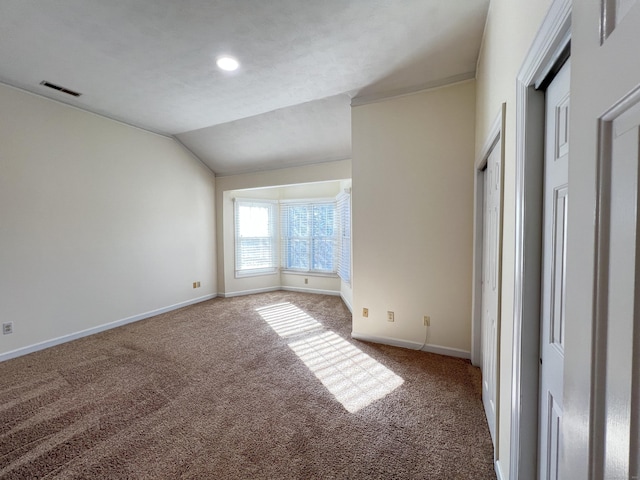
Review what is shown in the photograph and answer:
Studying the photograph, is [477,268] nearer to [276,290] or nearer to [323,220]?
[323,220]

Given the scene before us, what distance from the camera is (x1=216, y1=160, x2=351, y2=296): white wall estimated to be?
15.9 ft

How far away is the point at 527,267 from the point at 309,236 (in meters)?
4.97

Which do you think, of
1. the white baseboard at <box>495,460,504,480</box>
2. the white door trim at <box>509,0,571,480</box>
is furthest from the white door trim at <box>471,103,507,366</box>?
the white door trim at <box>509,0,571,480</box>

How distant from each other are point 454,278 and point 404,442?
1634mm

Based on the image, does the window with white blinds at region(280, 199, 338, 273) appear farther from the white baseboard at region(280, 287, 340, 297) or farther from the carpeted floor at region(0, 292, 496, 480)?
the carpeted floor at region(0, 292, 496, 480)

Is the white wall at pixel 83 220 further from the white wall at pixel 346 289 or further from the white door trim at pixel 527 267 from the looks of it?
the white door trim at pixel 527 267

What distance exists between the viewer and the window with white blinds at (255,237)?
231 inches

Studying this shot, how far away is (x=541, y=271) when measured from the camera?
3.78ft

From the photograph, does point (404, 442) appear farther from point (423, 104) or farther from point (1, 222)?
point (1, 222)

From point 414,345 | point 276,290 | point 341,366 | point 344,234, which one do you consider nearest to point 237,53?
point 341,366

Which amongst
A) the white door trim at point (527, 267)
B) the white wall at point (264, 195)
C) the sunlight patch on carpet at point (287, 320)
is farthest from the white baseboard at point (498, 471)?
the white wall at point (264, 195)

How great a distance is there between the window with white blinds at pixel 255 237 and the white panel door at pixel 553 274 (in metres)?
5.33

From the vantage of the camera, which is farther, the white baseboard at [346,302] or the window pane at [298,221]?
the window pane at [298,221]

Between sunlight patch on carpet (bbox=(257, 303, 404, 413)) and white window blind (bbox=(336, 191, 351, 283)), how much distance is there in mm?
1264
